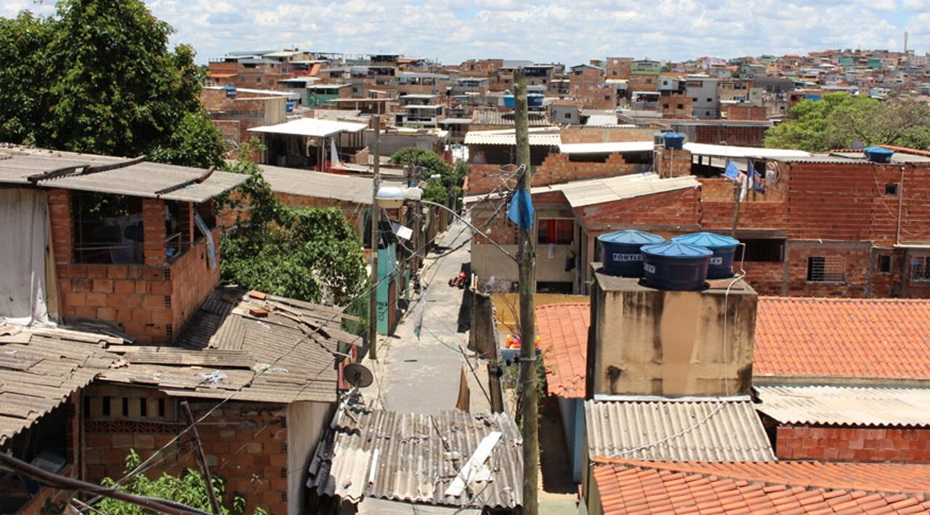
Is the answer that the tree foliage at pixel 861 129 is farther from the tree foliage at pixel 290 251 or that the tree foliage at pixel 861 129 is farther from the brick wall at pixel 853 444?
the brick wall at pixel 853 444

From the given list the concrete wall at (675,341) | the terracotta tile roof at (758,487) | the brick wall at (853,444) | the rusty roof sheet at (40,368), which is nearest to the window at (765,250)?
the concrete wall at (675,341)

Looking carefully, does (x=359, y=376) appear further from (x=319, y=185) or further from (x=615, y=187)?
(x=319, y=185)

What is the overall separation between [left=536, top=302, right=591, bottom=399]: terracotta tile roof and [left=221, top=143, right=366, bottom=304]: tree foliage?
174 inches

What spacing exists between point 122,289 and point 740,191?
16996mm

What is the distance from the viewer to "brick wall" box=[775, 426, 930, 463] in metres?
11.6

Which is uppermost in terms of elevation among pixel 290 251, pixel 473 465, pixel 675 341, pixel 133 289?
pixel 133 289

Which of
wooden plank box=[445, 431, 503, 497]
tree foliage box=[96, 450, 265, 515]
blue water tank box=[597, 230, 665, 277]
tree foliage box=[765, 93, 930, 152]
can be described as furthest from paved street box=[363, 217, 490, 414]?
tree foliage box=[765, 93, 930, 152]

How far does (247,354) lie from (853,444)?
7.52 m

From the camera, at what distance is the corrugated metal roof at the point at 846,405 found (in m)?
11.9

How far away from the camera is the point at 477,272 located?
96.2 ft

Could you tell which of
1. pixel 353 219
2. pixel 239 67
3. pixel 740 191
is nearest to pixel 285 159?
pixel 353 219

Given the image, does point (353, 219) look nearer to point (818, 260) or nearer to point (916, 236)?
point (818, 260)

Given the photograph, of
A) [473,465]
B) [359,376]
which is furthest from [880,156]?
[473,465]

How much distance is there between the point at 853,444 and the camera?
1161 centimetres
